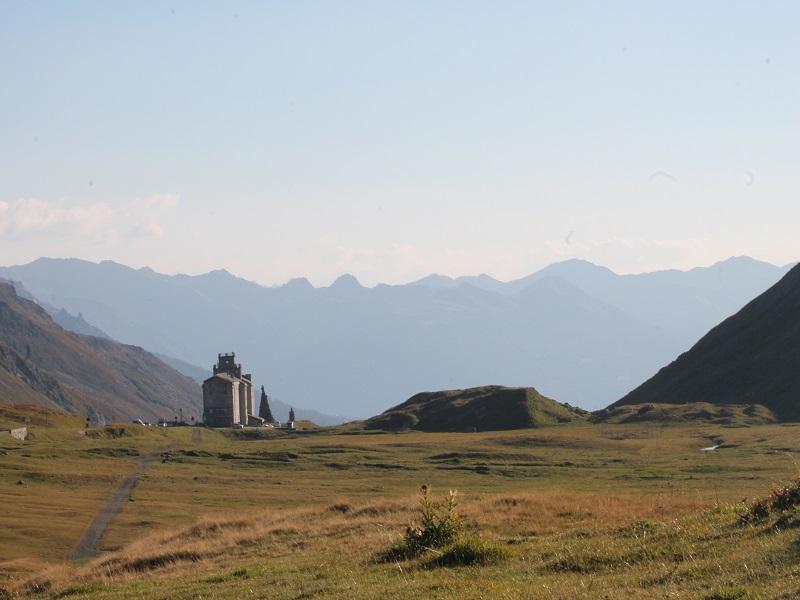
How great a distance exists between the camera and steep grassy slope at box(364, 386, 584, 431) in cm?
16600

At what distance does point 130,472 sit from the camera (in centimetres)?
9625

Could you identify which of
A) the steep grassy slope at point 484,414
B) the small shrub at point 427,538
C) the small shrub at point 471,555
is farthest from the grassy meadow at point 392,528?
the steep grassy slope at point 484,414

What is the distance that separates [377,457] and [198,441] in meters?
38.3

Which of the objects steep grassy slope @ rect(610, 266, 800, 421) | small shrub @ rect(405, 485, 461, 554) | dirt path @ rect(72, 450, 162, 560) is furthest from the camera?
steep grassy slope @ rect(610, 266, 800, 421)

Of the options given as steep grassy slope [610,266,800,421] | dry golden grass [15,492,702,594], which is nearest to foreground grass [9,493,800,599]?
dry golden grass [15,492,702,594]

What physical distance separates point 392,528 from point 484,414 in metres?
133

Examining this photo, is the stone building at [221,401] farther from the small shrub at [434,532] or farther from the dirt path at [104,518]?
the small shrub at [434,532]

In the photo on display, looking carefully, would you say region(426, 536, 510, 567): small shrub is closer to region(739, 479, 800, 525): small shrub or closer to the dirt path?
region(739, 479, 800, 525): small shrub

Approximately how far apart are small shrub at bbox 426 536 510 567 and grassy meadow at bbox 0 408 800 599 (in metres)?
0.05

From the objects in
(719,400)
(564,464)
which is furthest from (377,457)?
(719,400)

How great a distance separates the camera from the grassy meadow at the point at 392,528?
933 inches

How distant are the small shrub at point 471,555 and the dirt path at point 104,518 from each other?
2730 centimetres

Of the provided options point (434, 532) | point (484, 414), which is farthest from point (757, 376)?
point (434, 532)

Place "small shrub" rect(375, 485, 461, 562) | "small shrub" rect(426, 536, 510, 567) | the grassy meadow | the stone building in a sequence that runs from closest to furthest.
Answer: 1. the grassy meadow
2. "small shrub" rect(426, 536, 510, 567)
3. "small shrub" rect(375, 485, 461, 562)
4. the stone building
